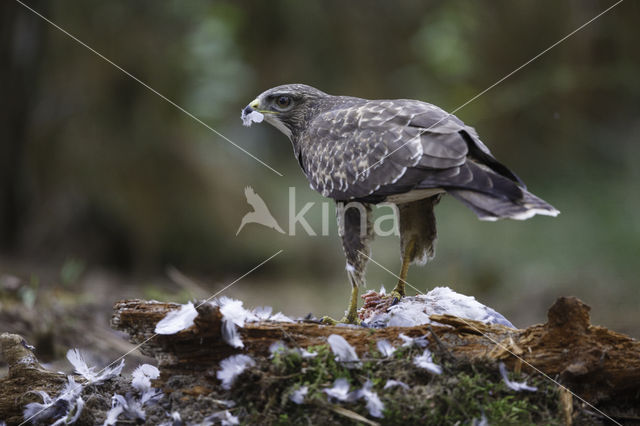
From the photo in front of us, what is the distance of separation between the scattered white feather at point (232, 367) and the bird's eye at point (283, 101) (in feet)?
8.30


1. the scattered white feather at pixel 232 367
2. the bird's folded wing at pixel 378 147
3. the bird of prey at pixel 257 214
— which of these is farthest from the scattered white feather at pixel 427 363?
the bird of prey at pixel 257 214

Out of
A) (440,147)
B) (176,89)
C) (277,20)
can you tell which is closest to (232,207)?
(176,89)

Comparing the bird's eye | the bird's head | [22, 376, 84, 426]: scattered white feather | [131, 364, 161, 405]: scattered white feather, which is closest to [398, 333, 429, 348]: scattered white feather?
[131, 364, 161, 405]: scattered white feather

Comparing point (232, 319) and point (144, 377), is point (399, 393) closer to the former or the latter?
point (232, 319)

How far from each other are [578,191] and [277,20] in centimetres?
612

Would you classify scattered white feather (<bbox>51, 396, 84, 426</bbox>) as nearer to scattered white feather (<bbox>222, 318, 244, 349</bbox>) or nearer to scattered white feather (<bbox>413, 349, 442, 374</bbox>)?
scattered white feather (<bbox>222, 318, 244, 349</bbox>)

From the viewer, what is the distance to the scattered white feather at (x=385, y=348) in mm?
2879

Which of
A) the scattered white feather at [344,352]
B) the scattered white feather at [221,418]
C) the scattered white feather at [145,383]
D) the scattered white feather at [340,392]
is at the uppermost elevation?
the scattered white feather at [344,352]

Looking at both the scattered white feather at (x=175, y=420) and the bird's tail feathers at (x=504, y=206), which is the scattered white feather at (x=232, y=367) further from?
the bird's tail feathers at (x=504, y=206)

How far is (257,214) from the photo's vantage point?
34.3 feet

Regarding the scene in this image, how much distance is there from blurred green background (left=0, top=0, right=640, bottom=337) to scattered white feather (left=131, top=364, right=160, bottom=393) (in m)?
5.57

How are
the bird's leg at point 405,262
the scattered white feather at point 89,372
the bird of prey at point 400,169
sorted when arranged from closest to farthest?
the scattered white feather at point 89,372 < the bird of prey at point 400,169 < the bird's leg at point 405,262

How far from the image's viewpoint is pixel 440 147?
3668 millimetres

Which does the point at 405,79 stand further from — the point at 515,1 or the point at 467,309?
the point at 467,309
